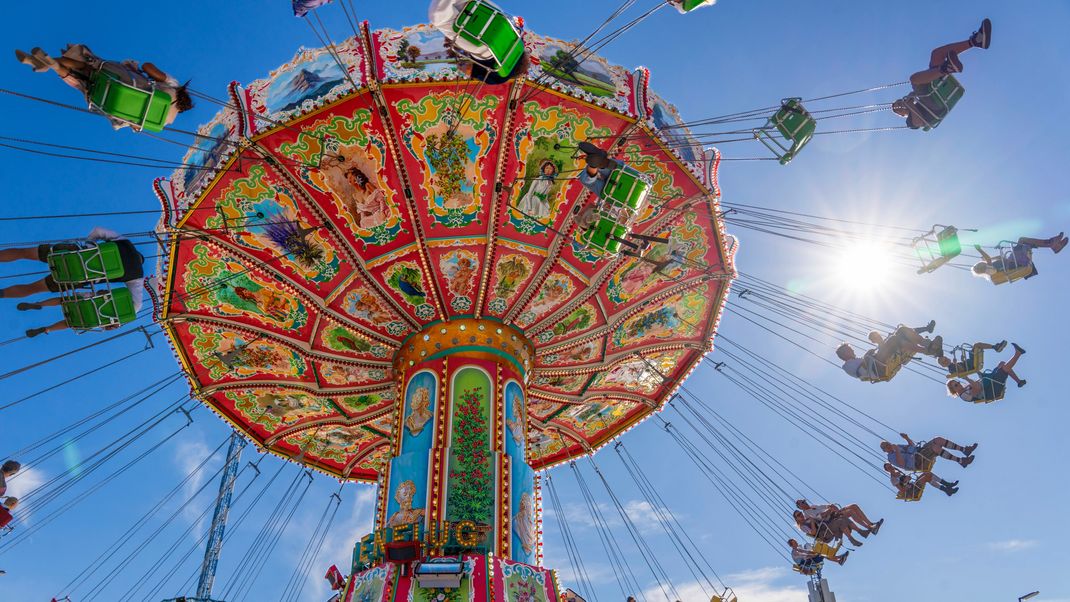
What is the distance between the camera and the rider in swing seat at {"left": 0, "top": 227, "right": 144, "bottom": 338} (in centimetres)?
909

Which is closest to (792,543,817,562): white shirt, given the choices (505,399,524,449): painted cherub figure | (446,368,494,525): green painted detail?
(505,399,524,449): painted cherub figure

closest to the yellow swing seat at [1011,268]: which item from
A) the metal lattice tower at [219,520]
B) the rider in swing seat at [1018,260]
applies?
the rider in swing seat at [1018,260]

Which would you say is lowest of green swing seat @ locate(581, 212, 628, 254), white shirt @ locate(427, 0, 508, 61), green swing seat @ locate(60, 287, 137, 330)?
green swing seat @ locate(60, 287, 137, 330)

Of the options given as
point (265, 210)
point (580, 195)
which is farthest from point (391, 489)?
point (580, 195)

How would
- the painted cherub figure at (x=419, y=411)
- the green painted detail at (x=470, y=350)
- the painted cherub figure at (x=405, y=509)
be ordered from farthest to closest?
the green painted detail at (x=470, y=350)
the painted cherub figure at (x=419, y=411)
the painted cherub figure at (x=405, y=509)

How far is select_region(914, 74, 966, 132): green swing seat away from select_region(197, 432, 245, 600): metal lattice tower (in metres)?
27.5

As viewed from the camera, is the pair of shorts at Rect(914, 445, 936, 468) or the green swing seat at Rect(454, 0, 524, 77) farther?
the pair of shorts at Rect(914, 445, 936, 468)

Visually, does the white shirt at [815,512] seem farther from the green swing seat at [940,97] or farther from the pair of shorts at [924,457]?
the green swing seat at [940,97]

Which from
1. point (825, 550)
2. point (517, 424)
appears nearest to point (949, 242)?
point (825, 550)

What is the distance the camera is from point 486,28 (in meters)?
8.51

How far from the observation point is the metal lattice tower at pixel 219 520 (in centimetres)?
2995

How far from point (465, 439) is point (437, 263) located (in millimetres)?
3056

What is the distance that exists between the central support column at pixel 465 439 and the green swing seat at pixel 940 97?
766cm

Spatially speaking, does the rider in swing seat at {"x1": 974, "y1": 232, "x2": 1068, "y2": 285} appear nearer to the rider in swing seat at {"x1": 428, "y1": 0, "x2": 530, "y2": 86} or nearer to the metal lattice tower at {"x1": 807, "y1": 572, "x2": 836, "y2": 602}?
the metal lattice tower at {"x1": 807, "y1": 572, "x2": 836, "y2": 602}
